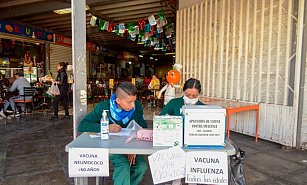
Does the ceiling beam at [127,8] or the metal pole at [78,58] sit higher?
the ceiling beam at [127,8]

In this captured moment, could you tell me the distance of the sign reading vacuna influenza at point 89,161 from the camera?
1821mm

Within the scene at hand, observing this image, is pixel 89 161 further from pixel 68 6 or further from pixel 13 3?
pixel 13 3

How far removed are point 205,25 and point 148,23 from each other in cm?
Answer: 282

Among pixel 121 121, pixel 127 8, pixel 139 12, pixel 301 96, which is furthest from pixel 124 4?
pixel 121 121

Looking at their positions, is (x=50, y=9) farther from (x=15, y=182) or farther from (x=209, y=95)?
(x=15, y=182)

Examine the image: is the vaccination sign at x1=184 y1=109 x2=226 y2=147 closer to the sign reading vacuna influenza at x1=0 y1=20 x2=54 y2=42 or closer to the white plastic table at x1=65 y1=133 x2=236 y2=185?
the white plastic table at x1=65 y1=133 x2=236 y2=185

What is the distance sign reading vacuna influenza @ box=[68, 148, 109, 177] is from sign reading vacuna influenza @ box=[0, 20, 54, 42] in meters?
10.0

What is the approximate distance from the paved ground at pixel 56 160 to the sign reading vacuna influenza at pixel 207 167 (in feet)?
5.23

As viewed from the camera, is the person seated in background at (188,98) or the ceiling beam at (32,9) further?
the ceiling beam at (32,9)

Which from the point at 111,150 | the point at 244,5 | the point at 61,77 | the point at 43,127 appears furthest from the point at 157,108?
the point at 111,150

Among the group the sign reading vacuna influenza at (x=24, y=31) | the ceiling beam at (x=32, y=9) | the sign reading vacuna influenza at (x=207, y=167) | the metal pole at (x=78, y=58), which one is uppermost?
the ceiling beam at (x=32, y=9)

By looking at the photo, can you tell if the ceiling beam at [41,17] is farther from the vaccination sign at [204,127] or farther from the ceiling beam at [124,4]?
the vaccination sign at [204,127]

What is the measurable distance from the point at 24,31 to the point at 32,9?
7.96 ft

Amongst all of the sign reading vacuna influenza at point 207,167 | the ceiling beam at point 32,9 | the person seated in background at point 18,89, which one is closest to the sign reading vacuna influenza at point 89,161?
the sign reading vacuna influenza at point 207,167
